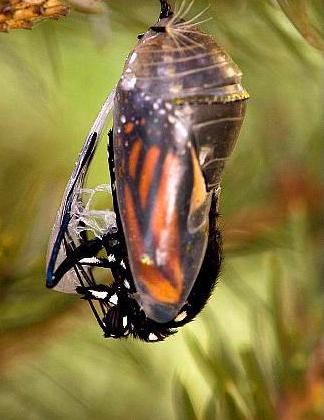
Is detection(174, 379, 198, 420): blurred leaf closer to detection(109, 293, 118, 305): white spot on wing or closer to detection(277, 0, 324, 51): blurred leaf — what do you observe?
detection(109, 293, 118, 305): white spot on wing

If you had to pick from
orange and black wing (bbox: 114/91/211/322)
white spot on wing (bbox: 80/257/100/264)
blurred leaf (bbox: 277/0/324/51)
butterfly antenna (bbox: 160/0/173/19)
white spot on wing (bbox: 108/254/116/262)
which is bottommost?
white spot on wing (bbox: 80/257/100/264)

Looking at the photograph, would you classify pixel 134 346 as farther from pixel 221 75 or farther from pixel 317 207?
pixel 221 75

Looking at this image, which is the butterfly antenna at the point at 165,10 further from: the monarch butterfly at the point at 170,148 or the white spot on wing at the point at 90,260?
the white spot on wing at the point at 90,260

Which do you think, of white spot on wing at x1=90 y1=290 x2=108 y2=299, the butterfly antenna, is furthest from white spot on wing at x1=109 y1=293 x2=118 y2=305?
the butterfly antenna

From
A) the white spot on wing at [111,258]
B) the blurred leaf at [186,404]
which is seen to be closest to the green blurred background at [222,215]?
the blurred leaf at [186,404]

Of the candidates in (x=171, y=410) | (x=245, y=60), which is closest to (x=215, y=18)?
(x=245, y=60)

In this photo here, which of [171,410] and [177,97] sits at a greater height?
[177,97]

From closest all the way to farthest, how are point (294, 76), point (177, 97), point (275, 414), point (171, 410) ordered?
point (177, 97)
point (275, 414)
point (294, 76)
point (171, 410)

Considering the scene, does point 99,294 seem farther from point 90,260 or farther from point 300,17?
point 300,17
